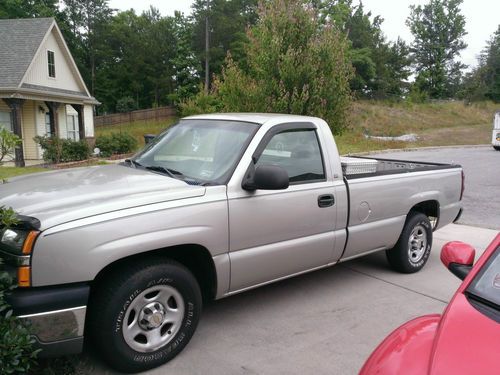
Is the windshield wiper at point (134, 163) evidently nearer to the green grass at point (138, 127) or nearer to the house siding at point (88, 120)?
the house siding at point (88, 120)

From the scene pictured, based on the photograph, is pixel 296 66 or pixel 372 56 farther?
pixel 372 56

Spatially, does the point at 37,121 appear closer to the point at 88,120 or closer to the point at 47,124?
the point at 47,124

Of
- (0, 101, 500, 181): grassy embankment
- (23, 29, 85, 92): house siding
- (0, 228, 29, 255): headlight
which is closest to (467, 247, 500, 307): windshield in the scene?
(0, 228, 29, 255): headlight

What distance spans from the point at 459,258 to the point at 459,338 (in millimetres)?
830

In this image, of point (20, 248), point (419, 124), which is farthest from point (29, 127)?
point (419, 124)

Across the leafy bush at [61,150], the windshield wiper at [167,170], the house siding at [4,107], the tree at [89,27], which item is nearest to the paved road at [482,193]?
the windshield wiper at [167,170]

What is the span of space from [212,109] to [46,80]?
431 inches

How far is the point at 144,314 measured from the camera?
123 inches

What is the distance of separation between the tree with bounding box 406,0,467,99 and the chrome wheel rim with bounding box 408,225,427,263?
2777 inches

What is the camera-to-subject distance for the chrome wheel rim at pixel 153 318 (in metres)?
3.08

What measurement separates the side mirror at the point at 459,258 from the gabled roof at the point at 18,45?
2011cm

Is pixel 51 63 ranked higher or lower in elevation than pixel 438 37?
lower

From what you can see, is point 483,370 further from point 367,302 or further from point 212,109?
point 212,109

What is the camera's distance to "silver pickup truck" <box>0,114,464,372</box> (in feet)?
9.04
